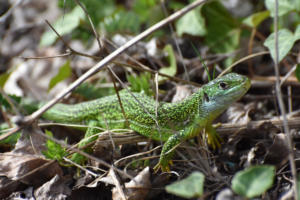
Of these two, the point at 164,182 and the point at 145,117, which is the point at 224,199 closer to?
the point at 164,182

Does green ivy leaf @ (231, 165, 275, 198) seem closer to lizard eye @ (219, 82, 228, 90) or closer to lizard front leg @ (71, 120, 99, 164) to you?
lizard eye @ (219, 82, 228, 90)

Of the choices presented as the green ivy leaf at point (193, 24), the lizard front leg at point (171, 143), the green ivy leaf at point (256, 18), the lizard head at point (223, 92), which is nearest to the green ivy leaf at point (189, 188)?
the lizard front leg at point (171, 143)

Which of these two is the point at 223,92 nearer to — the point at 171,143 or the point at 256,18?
the point at 171,143

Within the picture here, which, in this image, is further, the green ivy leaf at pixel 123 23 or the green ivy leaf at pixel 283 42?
the green ivy leaf at pixel 123 23

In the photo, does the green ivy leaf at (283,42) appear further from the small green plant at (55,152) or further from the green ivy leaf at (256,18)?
the small green plant at (55,152)

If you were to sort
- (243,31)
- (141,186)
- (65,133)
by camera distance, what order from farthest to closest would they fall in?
1. (243,31)
2. (65,133)
3. (141,186)

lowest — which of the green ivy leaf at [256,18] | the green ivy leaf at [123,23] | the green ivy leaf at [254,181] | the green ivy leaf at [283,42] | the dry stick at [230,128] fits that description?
the dry stick at [230,128]

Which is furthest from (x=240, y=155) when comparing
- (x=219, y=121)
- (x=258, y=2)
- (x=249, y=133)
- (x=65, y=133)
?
(x=258, y=2)
